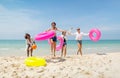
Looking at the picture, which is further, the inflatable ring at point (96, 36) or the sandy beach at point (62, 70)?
the inflatable ring at point (96, 36)

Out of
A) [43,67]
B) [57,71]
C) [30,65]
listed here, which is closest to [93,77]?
[57,71]

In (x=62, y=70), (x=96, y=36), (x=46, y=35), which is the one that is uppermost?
(x=96, y=36)

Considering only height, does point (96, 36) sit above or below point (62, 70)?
above

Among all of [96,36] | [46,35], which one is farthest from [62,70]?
[96,36]

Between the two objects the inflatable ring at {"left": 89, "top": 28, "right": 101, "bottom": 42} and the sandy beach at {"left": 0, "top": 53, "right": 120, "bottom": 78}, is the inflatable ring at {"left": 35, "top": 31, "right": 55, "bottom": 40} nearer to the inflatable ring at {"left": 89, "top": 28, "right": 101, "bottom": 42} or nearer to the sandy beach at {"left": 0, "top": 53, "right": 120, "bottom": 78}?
the sandy beach at {"left": 0, "top": 53, "right": 120, "bottom": 78}

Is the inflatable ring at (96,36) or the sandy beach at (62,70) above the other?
the inflatable ring at (96,36)

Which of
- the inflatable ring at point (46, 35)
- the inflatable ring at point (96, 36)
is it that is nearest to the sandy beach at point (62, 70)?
the inflatable ring at point (46, 35)

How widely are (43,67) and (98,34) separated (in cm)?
464

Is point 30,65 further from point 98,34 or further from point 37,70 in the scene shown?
point 98,34

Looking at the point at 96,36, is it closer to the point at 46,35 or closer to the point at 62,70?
A: the point at 46,35

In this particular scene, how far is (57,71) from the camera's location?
336 inches

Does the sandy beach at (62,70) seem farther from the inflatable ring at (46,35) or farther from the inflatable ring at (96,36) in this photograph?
the inflatable ring at (96,36)

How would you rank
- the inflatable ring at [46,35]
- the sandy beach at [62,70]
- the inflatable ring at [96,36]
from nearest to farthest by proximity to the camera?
the sandy beach at [62,70] < the inflatable ring at [46,35] < the inflatable ring at [96,36]

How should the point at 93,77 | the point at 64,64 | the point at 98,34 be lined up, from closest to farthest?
the point at 93,77
the point at 64,64
the point at 98,34
